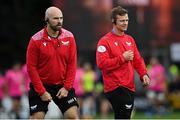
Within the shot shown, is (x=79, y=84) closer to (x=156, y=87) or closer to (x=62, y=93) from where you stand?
(x=156, y=87)

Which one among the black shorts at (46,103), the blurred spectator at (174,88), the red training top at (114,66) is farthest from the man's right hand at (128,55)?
the blurred spectator at (174,88)

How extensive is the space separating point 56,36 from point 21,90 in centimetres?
1135

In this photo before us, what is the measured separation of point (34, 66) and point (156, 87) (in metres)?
13.6

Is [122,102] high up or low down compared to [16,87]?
up

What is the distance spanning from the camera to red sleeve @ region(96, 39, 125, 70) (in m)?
11.4

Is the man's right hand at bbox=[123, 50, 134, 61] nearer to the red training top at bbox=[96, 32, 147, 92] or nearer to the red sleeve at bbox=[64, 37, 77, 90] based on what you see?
the red training top at bbox=[96, 32, 147, 92]

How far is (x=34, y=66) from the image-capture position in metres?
11.2

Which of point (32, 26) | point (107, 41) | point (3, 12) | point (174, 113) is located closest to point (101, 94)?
point (174, 113)

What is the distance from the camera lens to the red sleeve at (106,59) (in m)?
11.4

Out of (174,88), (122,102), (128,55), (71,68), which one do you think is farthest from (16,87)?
(128,55)

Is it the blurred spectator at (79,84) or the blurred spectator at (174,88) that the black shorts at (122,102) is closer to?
the blurred spectator at (79,84)

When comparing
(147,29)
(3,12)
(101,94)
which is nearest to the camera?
(147,29)

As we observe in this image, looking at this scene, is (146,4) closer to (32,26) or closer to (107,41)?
Result: (32,26)

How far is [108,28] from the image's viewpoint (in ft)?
77.4
